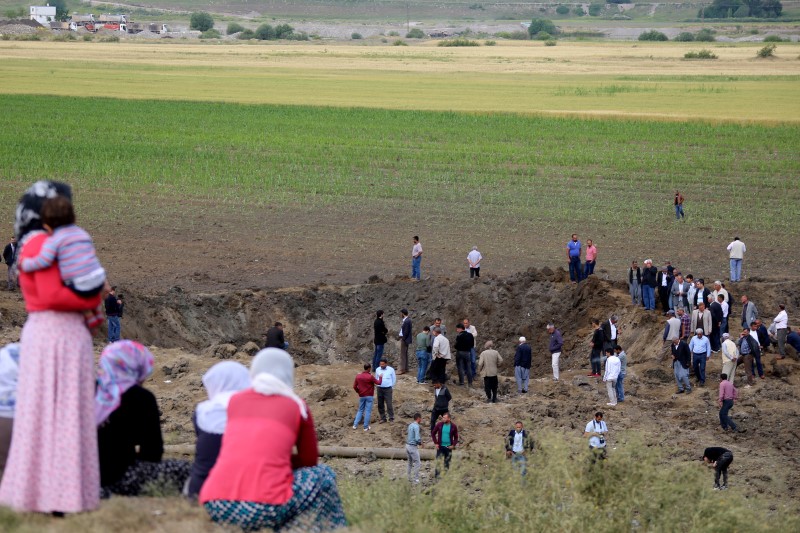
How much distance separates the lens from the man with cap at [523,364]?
19.7m

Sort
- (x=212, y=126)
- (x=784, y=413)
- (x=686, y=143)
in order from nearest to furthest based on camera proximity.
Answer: (x=784, y=413) < (x=686, y=143) < (x=212, y=126)

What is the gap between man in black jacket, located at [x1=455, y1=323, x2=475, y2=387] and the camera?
20.5 m

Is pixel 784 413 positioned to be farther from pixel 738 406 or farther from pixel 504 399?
pixel 504 399

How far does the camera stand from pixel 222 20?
19838 centimetres

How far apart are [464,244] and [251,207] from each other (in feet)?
26.5

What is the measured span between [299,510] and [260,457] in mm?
493

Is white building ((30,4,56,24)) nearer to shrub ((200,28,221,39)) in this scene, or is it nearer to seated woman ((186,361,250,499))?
shrub ((200,28,221,39))

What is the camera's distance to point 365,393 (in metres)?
16.9

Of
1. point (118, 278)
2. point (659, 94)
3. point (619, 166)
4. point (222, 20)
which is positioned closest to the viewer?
point (118, 278)

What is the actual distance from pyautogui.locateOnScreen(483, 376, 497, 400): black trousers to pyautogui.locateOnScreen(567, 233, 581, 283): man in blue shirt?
738 centimetres

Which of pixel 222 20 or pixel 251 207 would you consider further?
pixel 222 20

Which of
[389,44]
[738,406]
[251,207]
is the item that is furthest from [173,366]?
[389,44]

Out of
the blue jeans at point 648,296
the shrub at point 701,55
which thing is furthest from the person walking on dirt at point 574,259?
the shrub at point 701,55

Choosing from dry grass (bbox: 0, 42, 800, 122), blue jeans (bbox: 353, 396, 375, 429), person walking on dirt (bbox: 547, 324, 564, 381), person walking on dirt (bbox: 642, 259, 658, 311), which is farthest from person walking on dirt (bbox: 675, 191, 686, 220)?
dry grass (bbox: 0, 42, 800, 122)
